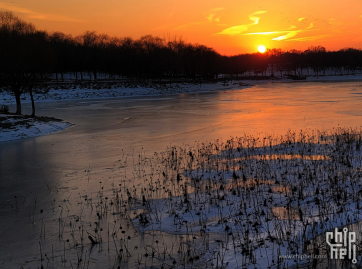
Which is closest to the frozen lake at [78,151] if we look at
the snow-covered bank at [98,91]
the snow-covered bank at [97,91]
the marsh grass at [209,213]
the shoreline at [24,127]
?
the marsh grass at [209,213]

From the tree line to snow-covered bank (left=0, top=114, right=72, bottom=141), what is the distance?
564 centimetres

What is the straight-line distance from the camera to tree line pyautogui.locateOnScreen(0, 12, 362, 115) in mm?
32344

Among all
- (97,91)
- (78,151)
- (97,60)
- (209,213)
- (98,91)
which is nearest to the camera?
(209,213)

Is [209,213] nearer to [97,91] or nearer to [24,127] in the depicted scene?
[24,127]

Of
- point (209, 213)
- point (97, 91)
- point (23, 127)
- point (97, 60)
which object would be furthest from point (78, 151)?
point (97, 60)

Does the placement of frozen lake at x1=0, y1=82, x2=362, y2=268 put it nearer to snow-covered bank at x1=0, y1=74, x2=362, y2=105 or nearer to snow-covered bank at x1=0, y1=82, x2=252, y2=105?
snow-covered bank at x1=0, y1=82, x2=252, y2=105

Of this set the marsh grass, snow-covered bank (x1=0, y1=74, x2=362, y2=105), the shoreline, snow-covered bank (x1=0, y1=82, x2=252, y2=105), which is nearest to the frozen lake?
the marsh grass

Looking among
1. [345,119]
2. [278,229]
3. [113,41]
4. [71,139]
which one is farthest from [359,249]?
[113,41]

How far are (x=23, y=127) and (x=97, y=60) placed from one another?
308ft

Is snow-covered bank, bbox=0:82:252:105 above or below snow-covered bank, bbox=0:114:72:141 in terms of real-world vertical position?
above

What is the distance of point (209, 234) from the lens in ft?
25.2

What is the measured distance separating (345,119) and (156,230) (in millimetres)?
21700

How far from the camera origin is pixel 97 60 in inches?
4530

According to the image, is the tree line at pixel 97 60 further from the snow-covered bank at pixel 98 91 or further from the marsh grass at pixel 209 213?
the marsh grass at pixel 209 213
